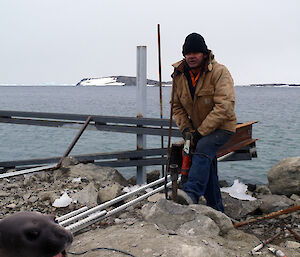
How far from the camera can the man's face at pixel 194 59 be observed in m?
4.69

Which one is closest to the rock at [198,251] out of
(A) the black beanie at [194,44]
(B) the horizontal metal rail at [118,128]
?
(A) the black beanie at [194,44]

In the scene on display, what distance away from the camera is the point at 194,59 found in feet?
15.5

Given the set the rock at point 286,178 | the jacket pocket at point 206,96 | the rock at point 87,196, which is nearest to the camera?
the jacket pocket at point 206,96

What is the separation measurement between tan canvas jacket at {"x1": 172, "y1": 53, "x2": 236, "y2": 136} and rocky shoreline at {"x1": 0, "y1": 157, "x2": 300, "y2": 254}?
3.73 ft

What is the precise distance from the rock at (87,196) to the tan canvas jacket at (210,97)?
223 centimetres

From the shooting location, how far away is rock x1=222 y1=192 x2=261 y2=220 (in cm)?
A: 645

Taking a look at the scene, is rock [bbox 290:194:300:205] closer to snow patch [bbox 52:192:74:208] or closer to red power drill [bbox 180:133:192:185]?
red power drill [bbox 180:133:192:185]

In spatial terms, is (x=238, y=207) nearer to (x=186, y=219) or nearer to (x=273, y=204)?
(x=273, y=204)

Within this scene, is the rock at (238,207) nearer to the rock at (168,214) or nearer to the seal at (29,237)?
the rock at (168,214)

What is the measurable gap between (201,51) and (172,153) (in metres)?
1.54

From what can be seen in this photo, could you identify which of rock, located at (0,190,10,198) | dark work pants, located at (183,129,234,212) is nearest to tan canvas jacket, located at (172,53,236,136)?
dark work pants, located at (183,129,234,212)

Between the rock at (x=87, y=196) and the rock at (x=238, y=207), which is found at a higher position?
the rock at (x=87, y=196)

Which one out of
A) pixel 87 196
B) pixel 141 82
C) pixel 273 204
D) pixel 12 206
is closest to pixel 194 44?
pixel 87 196

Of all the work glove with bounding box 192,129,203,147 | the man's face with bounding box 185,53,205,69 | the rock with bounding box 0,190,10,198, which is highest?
the man's face with bounding box 185,53,205,69
